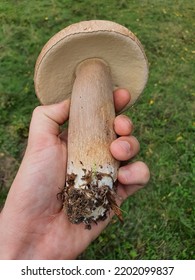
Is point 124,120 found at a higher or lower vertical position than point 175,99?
higher

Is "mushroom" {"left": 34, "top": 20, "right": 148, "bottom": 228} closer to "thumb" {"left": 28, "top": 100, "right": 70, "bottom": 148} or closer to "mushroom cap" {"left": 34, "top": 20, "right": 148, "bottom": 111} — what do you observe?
"mushroom cap" {"left": 34, "top": 20, "right": 148, "bottom": 111}

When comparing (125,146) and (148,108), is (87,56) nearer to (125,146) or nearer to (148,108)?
(125,146)

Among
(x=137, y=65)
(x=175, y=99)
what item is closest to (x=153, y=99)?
(x=175, y=99)

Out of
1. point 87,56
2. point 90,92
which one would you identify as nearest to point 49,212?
point 90,92

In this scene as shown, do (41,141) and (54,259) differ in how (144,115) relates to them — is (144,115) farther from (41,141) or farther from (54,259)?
(54,259)

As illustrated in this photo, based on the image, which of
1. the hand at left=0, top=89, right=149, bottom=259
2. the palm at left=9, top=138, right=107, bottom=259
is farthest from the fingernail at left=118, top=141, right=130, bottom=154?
the palm at left=9, top=138, right=107, bottom=259

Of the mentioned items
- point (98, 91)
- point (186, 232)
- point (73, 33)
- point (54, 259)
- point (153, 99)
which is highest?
point (73, 33)
